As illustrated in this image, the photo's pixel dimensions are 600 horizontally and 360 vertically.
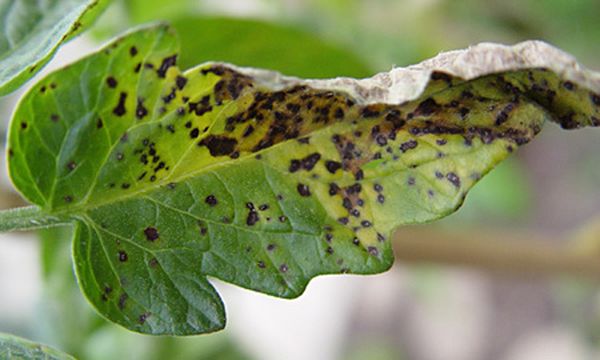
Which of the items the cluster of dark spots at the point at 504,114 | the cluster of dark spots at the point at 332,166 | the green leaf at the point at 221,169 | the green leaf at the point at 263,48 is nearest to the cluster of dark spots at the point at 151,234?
the green leaf at the point at 221,169

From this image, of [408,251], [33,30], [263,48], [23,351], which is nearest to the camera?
[23,351]

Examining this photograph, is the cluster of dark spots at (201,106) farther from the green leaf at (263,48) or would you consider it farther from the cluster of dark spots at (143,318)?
the green leaf at (263,48)

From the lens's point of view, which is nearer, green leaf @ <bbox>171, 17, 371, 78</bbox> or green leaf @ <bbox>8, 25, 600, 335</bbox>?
green leaf @ <bbox>8, 25, 600, 335</bbox>

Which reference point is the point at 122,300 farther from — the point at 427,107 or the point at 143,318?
the point at 427,107

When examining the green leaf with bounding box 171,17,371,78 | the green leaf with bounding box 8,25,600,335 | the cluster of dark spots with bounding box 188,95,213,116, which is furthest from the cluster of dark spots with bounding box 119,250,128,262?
the green leaf with bounding box 171,17,371,78

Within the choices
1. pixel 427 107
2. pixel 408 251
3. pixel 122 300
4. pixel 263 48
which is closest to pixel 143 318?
pixel 122 300

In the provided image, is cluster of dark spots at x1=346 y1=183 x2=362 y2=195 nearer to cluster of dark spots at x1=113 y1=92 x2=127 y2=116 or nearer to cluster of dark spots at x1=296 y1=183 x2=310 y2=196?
cluster of dark spots at x1=296 y1=183 x2=310 y2=196
